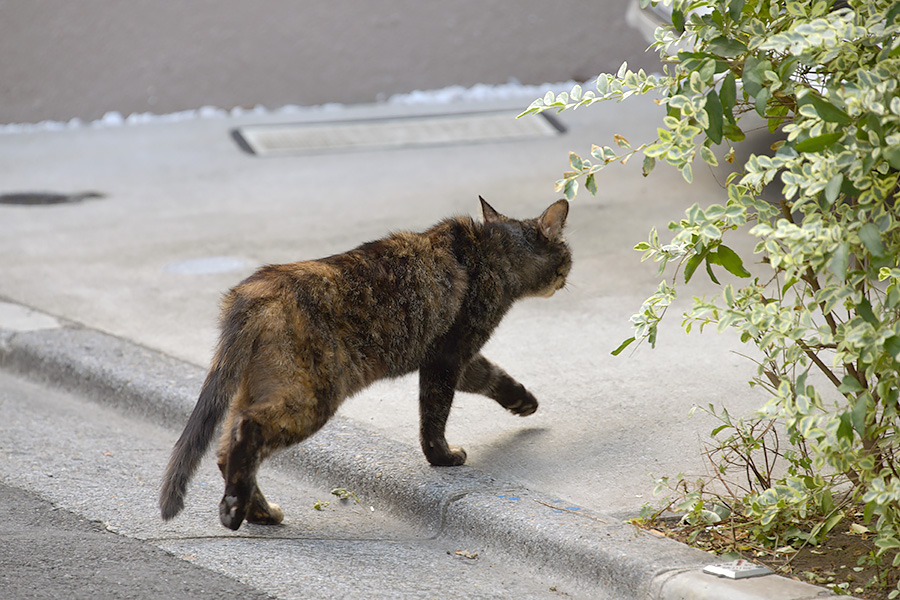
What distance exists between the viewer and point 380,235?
6.97m

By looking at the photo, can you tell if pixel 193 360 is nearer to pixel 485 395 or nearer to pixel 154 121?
pixel 485 395

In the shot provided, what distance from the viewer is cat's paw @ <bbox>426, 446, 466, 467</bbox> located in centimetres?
386

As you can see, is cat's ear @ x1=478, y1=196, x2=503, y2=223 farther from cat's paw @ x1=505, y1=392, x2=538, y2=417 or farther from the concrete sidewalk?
the concrete sidewalk

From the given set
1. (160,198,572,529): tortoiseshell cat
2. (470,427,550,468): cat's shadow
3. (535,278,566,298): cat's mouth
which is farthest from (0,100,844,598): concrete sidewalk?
(535,278,566,298): cat's mouth

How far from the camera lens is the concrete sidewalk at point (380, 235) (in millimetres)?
3895

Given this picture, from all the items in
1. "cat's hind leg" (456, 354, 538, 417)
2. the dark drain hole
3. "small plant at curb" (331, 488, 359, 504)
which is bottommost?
"small plant at curb" (331, 488, 359, 504)

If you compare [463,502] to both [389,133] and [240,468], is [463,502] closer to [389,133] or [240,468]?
[240,468]

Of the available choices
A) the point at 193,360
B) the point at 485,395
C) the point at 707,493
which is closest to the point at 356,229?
the point at 193,360

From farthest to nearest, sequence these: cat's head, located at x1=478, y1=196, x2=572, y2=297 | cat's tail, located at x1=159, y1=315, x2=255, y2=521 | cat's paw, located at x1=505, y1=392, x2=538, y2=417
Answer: cat's paw, located at x1=505, y1=392, x2=538, y2=417 → cat's head, located at x1=478, y1=196, x2=572, y2=297 → cat's tail, located at x1=159, y1=315, x2=255, y2=521

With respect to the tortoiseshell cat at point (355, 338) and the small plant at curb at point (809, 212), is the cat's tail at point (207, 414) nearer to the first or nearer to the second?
the tortoiseshell cat at point (355, 338)

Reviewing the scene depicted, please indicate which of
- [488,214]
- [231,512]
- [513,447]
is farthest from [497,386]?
[231,512]

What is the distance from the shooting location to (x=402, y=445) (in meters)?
4.13

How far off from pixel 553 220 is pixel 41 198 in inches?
209

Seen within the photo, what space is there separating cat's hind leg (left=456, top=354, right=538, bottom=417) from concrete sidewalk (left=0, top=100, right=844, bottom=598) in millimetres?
80
